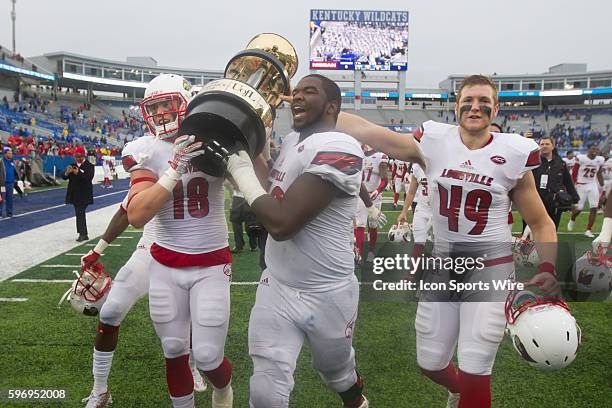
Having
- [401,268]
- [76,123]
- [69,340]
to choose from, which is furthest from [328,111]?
[76,123]

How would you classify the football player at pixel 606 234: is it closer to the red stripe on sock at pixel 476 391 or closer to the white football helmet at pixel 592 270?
the white football helmet at pixel 592 270

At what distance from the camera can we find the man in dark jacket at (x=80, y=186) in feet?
30.8

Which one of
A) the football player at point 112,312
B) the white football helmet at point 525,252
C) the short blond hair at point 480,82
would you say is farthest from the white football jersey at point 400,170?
the football player at point 112,312

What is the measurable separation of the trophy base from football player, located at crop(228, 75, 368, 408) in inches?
2.8

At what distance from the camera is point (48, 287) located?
6473 mm

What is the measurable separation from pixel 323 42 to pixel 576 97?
37035 mm

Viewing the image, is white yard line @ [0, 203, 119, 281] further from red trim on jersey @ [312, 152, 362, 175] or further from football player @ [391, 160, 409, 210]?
football player @ [391, 160, 409, 210]

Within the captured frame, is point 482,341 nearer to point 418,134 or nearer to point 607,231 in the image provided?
point 418,134

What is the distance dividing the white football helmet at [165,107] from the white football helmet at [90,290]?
47.5 inches

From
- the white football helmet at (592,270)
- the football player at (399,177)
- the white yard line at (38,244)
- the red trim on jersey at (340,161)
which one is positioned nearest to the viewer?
the red trim on jersey at (340,161)

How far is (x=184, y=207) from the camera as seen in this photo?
3010mm

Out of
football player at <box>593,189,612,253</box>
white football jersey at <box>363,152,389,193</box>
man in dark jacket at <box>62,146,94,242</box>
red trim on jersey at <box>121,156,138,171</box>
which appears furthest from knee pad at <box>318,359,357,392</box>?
man in dark jacket at <box>62,146,94,242</box>

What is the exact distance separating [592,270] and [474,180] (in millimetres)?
1386

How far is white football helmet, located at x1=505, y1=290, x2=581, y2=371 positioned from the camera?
2.40 m
